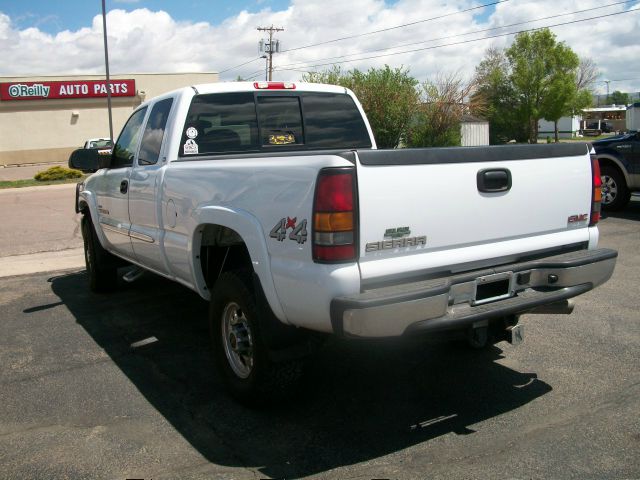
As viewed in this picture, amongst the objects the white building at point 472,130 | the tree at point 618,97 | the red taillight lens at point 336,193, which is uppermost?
the tree at point 618,97

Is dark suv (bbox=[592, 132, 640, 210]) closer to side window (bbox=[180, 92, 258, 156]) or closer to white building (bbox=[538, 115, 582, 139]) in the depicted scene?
side window (bbox=[180, 92, 258, 156])

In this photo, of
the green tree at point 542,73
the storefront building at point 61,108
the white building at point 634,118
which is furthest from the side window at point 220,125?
the green tree at point 542,73

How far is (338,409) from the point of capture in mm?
3889

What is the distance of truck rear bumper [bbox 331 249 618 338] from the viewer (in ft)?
9.91

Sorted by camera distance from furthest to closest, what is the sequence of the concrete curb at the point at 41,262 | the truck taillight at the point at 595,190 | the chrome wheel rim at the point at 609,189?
1. the chrome wheel rim at the point at 609,189
2. the concrete curb at the point at 41,262
3. the truck taillight at the point at 595,190

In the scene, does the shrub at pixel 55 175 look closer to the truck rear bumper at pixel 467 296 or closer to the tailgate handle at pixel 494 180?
the tailgate handle at pixel 494 180

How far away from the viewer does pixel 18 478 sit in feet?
10.5

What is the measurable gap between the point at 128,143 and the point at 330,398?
3179 mm

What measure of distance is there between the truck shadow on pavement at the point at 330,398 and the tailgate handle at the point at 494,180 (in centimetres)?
133

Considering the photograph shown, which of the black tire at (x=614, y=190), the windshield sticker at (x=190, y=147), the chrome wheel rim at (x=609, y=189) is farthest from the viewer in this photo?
the chrome wheel rim at (x=609, y=189)

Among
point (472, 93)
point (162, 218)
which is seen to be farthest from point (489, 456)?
point (472, 93)

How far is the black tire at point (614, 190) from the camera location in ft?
38.0

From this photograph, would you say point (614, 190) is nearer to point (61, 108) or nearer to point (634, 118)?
point (634, 118)

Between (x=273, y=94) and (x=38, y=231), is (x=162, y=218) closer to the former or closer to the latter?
(x=273, y=94)
